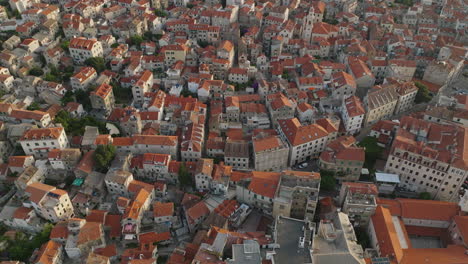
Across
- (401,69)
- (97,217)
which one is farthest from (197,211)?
(401,69)

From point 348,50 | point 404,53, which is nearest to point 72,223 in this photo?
point 348,50

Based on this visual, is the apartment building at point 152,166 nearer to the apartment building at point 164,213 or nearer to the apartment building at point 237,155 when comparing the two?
the apartment building at point 164,213

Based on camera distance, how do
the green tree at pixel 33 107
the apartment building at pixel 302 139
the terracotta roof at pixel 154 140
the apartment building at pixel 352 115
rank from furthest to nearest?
the green tree at pixel 33 107, the apartment building at pixel 352 115, the terracotta roof at pixel 154 140, the apartment building at pixel 302 139

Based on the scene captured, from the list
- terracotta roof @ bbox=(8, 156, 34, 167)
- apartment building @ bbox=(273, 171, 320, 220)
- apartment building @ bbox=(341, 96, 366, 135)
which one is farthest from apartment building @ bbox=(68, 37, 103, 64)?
apartment building @ bbox=(341, 96, 366, 135)

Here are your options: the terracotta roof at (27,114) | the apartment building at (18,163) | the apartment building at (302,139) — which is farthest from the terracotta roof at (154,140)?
the apartment building at (302,139)

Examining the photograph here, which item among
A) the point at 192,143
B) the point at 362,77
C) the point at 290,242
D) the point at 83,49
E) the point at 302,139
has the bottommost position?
the point at 192,143

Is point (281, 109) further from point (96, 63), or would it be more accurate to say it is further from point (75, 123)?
Result: point (96, 63)

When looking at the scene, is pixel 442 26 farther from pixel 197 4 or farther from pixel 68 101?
pixel 68 101
